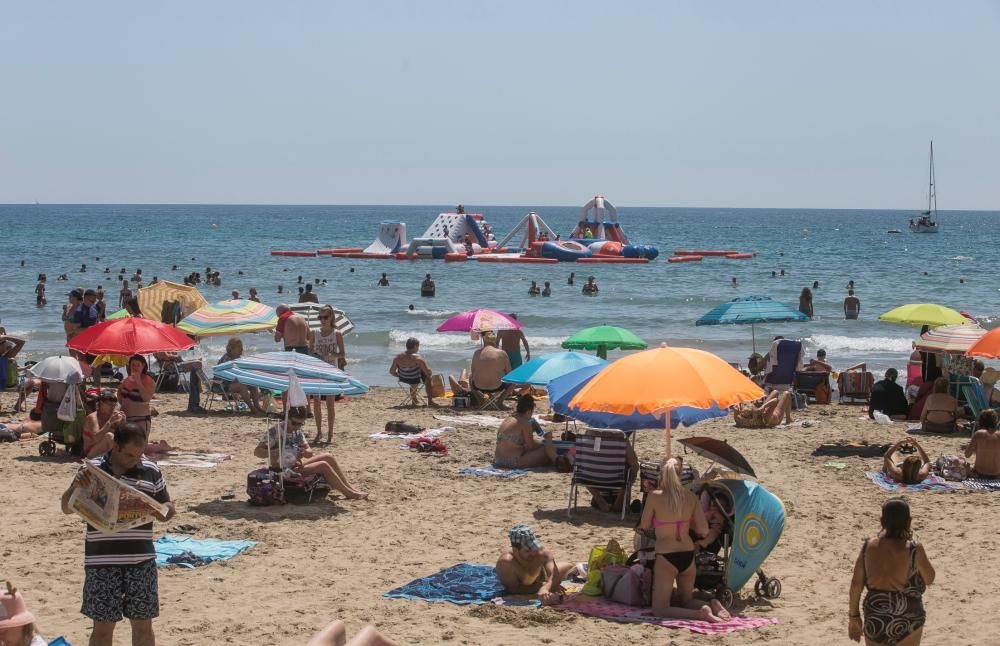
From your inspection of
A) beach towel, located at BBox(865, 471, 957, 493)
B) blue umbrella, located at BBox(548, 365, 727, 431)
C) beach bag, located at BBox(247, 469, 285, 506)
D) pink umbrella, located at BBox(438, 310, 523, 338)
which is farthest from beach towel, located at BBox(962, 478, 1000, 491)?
pink umbrella, located at BBox(438, 310, 523, 338)

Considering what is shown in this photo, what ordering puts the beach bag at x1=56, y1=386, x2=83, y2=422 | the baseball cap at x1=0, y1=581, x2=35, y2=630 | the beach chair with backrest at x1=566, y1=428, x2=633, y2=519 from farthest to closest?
the beach bag at x1=56, y1=386, x2=83, y2=422 < the beach chair with backrest at x1=566, y1=428, x2=633, y2=519 < the baseball cap at x1=0, y1=581, x2=35, y2=630

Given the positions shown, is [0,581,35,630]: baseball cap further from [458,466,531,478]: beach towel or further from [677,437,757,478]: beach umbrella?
[458,466,531,478]: beach towel

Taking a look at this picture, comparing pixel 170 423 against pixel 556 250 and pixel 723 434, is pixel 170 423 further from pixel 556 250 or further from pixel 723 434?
pixel 556 250

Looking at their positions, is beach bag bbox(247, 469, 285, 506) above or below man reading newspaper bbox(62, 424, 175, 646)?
below

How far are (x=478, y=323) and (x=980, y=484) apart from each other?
255 inches

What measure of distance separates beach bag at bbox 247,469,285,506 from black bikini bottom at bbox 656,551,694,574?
11.7 ft

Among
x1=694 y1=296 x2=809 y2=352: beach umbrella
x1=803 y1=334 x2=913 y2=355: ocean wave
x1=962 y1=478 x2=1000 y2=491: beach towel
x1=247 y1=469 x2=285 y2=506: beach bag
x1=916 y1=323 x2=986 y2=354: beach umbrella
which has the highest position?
x1=694 y1=296 x2=809 y2=352: beach umbrella

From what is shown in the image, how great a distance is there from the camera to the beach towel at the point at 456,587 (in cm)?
670

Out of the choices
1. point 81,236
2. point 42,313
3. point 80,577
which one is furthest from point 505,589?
point 81,236

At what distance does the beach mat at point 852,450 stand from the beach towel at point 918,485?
1054 mm

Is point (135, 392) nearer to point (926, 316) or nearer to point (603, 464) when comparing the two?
point (603, 464)

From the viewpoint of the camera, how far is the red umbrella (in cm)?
1086

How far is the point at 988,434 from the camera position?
31.7 feet

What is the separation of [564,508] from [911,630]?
4346mm
